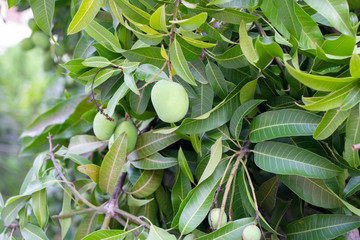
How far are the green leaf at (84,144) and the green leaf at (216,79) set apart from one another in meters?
0.39

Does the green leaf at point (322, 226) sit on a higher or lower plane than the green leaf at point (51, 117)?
lower

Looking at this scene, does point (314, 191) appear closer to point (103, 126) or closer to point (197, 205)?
point (197, 205)

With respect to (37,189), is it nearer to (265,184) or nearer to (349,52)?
(265,184)

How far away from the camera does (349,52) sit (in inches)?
19.9

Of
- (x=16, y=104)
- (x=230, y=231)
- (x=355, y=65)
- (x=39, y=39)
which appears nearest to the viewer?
(x=355, y=65)

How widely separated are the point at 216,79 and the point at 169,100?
129 mm

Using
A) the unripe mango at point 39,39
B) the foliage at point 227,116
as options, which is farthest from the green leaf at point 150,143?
the unripe mango at point 39,39

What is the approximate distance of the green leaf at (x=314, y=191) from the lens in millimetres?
615

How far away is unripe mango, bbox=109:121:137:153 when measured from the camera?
741mm

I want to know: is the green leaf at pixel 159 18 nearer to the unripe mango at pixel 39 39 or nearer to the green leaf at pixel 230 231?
the green leaf at pixel 230 231

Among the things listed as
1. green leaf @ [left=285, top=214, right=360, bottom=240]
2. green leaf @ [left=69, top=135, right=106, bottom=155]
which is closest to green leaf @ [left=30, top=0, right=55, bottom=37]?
green leaf @ [left=69, top=135, right=106, bottom=155]

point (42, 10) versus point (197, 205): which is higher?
point (42, 10)

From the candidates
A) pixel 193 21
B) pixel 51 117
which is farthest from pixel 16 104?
pixel 193 21

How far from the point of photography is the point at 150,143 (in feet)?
2.48
